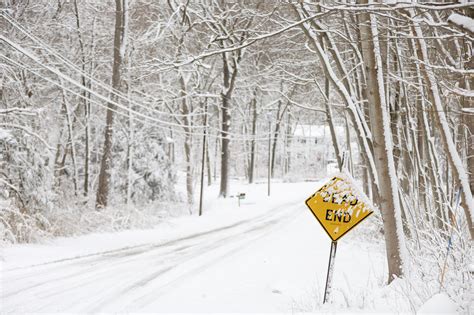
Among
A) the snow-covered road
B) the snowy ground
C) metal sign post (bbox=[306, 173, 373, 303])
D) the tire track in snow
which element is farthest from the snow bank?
the tire track in snow

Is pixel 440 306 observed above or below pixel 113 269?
above

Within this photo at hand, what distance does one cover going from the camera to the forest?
6.20 m

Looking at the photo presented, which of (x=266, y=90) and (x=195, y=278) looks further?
(x=266, y=90)

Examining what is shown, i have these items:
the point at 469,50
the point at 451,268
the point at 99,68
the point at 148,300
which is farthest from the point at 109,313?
the point at 99,68

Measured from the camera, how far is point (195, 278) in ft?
27.5

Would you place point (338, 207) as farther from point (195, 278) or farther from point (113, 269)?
point (113, 269)

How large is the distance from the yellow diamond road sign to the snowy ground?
95cm

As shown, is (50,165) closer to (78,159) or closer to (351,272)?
(351,272)

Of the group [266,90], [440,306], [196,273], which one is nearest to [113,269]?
[196,273]

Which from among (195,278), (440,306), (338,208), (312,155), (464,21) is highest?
(312,155)

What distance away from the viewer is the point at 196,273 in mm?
8781

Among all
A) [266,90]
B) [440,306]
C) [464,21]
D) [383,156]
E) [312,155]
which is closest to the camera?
[464,21]

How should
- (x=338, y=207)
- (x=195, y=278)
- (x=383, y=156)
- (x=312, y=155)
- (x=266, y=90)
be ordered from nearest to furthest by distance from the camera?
(x=338, y=207), (x=383, y=156), (x=195, y=278), (x=266, y=90), (x=312, y=155)

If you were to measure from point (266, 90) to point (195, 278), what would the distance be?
44.3ft
